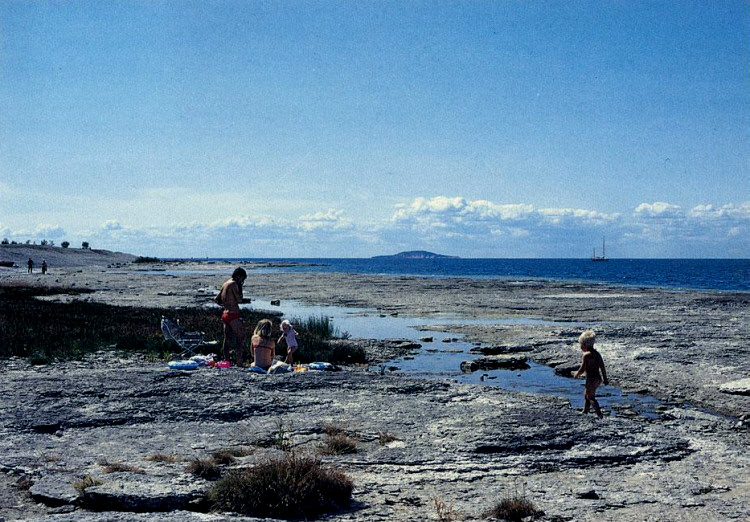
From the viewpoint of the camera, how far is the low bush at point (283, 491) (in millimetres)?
6312

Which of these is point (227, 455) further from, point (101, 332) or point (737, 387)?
point (101, 332)

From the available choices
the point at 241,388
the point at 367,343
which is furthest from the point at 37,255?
the point at 241,388

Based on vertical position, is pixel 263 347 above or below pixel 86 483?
above

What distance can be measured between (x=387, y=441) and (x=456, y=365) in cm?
843

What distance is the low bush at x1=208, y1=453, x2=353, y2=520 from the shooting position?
6.31 meters

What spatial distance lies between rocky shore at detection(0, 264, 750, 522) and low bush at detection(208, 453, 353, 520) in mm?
211

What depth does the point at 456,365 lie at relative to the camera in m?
17.0

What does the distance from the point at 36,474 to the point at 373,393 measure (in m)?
5.59

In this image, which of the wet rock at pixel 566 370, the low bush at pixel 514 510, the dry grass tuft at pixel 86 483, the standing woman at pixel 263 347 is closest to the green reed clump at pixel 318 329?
the standing woman at pixel 263 347

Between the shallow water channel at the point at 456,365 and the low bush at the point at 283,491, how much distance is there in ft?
21.4

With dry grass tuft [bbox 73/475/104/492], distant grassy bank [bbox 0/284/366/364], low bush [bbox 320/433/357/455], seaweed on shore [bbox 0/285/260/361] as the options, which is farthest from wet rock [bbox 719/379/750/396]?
seaweed on shore [bbox 0/285/260/361]

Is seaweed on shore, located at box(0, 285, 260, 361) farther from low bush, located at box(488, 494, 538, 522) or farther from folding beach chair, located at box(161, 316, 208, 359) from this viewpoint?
low bush, located at box(488, 494, 538, 522)

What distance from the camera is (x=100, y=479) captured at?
271 inches

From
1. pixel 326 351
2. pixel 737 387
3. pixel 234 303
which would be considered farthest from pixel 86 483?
pixel 737 387
